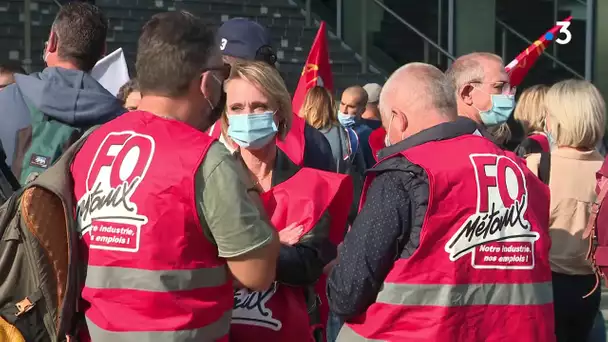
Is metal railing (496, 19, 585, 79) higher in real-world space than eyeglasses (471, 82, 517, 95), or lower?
lower

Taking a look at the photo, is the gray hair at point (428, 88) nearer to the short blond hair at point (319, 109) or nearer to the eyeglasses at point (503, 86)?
the eyeglasses at point (503, 86)

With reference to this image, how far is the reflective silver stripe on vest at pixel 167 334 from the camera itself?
10.2 ft

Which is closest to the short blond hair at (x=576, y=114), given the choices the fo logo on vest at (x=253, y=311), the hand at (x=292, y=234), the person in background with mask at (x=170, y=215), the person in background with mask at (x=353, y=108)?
the hand at (x=292, y=234)

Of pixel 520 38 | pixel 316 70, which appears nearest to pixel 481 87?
Answer: pixel 316 70

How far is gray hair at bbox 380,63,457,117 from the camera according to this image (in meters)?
3.78

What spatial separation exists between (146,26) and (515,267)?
1408 millimetres

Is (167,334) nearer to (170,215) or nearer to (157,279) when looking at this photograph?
(157,279)

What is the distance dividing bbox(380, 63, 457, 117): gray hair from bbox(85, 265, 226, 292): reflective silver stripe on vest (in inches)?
39.8

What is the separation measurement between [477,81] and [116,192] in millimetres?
2330

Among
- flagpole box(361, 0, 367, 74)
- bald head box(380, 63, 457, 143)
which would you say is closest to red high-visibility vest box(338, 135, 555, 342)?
bald head box(380, 63, 457, 143)

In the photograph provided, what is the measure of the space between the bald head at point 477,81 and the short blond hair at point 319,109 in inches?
111

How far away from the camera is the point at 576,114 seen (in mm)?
5320

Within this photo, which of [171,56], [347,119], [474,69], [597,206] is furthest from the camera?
[347,119]

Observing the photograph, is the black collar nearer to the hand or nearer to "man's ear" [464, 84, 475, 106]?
the hand
